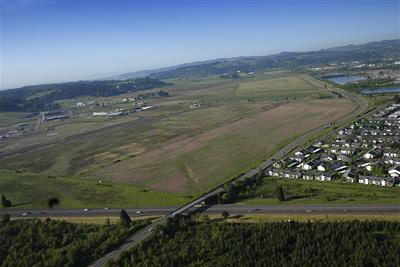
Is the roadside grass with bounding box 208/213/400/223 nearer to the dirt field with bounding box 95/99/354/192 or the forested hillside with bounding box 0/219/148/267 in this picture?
the forested hillside with bounding box 0/219/148/267

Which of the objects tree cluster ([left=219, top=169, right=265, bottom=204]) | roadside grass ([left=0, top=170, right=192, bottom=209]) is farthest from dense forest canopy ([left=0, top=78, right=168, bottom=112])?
tree cluster ([left=219, top=169, right=265, bottom=204])

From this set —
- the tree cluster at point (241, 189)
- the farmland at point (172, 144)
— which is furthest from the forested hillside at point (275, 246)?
the farmland at point (172, 144)

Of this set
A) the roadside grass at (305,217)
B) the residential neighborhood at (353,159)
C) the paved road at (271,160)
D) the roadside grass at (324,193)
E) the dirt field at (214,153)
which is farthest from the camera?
the dirt field at (214,153)

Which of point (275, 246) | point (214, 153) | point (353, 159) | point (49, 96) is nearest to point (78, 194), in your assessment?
point (214, 153)

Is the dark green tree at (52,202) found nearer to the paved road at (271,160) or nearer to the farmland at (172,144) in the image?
the farmland at (172,144)

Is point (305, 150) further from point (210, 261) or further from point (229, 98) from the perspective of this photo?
point (229, 98)

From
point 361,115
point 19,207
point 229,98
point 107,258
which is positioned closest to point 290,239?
point 107,258

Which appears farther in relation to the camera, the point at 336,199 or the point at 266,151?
the point at 266,151
